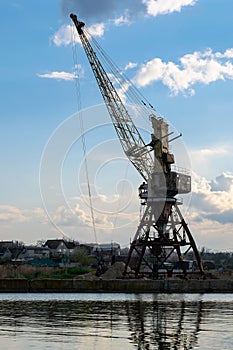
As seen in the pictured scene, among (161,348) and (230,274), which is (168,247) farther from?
(161,348)

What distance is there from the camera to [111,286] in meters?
→ 81.3

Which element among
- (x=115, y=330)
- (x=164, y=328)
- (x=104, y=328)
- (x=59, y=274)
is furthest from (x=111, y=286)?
(x=115, y=330)

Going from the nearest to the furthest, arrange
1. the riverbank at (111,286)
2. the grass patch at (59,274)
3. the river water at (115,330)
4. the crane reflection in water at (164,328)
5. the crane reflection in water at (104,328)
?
the river water at (115,330), the crane reflection in water at (164,328), the crane reflection in water at (104,328), the riverbank at (111,286), the grass patch at (59,274)

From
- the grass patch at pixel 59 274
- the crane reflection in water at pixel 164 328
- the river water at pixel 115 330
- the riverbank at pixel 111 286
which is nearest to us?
the river water at pixel 115 330

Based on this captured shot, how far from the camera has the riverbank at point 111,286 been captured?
8138 centimetres

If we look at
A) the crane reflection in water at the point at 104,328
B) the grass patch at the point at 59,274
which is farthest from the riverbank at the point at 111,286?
the crane reflection in water at the point at 104,328

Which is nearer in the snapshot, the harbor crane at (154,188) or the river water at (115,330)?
the river water at (115,330)

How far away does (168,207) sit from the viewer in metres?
96.9

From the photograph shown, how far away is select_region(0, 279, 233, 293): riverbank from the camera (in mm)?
81375

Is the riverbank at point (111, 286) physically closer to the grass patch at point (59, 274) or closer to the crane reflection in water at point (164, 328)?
the grass patch at point (59, 274)

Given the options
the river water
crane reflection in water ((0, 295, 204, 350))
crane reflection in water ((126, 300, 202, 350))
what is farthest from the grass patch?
crane reflection in water ((126, 300, 202, 350))

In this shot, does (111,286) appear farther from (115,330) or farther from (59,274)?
(115,330)

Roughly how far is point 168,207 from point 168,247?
6.26 meters

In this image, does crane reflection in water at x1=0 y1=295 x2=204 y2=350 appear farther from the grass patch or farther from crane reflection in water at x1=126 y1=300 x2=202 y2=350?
the grass patch
